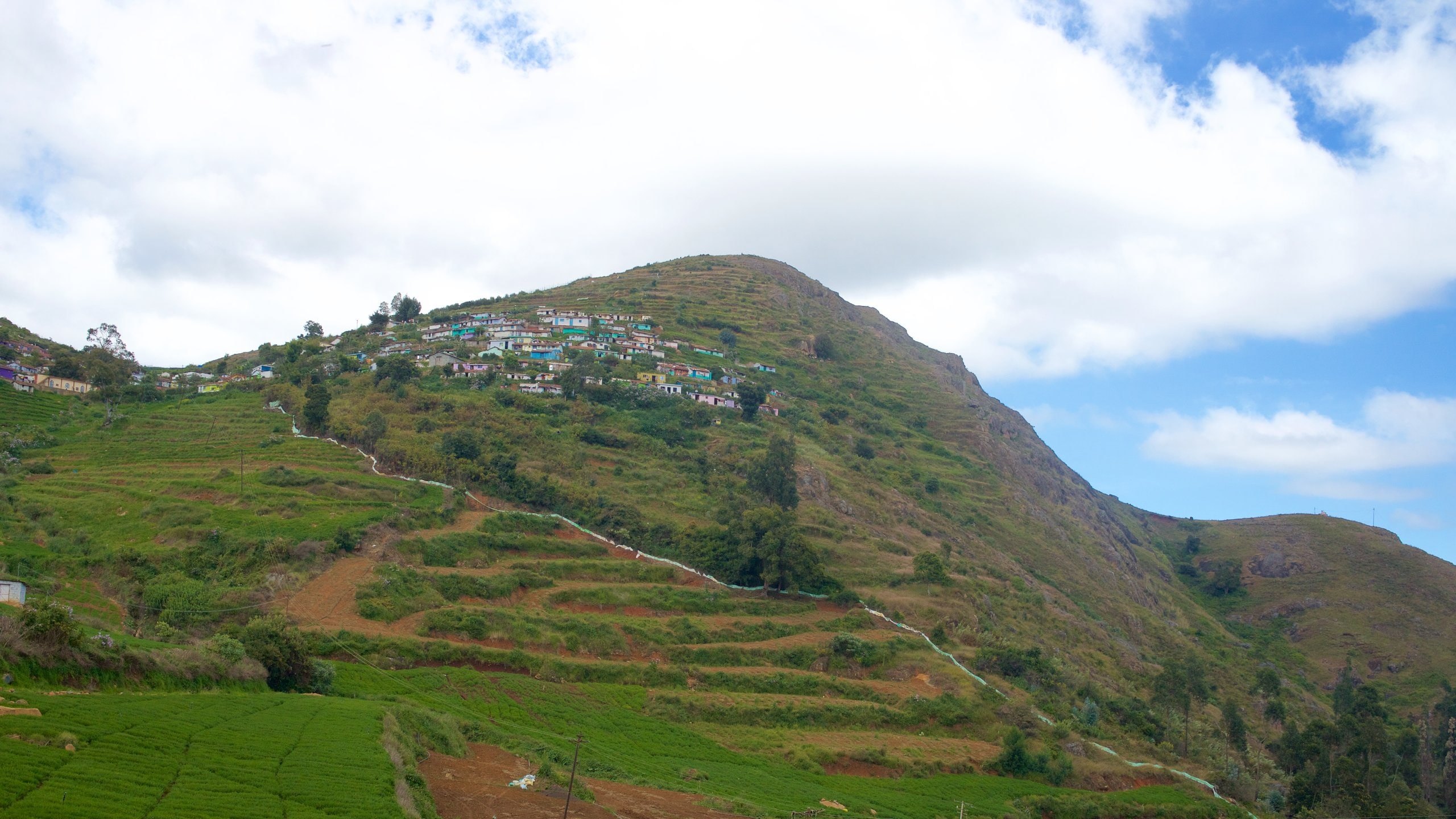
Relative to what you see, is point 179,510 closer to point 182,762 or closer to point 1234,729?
point 182,762

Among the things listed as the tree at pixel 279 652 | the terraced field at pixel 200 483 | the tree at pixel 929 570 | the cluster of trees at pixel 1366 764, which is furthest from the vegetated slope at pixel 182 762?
the cluster of trees at pixel 1366 764

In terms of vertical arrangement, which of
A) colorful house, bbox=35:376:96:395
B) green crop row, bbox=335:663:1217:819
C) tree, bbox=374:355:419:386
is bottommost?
green crop row, bbox=335:663:1217:819

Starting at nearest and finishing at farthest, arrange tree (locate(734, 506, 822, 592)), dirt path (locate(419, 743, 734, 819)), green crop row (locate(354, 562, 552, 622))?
dirt path (locate(419, 743, 734, 819)) < green crop row (locate(354, 562, 552, 622)) < tree (locate(734, 506, 822, 592))

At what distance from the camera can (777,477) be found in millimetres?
61125

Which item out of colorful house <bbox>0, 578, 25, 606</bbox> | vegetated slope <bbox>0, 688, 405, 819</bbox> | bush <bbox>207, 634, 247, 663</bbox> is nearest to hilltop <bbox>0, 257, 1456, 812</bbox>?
colorful house <bbox>0, 578, 25, 606</bbox>

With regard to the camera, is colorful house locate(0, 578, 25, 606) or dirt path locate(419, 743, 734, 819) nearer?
dirt path locate(419, 743, 734, 819)

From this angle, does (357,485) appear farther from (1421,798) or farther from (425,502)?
(1421,798)

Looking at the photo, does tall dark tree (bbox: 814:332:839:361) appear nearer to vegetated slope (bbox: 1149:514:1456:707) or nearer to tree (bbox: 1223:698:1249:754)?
vegetated slope (bbox: 1149:514:1456:707)

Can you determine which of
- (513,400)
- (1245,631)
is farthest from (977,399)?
(513,400)

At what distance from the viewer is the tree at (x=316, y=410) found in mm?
63625

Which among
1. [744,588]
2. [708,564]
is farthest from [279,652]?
[744,588]

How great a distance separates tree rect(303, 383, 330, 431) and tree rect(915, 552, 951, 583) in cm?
4124

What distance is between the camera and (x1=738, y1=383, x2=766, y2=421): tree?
272 ft

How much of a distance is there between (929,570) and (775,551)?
34.3 ft
